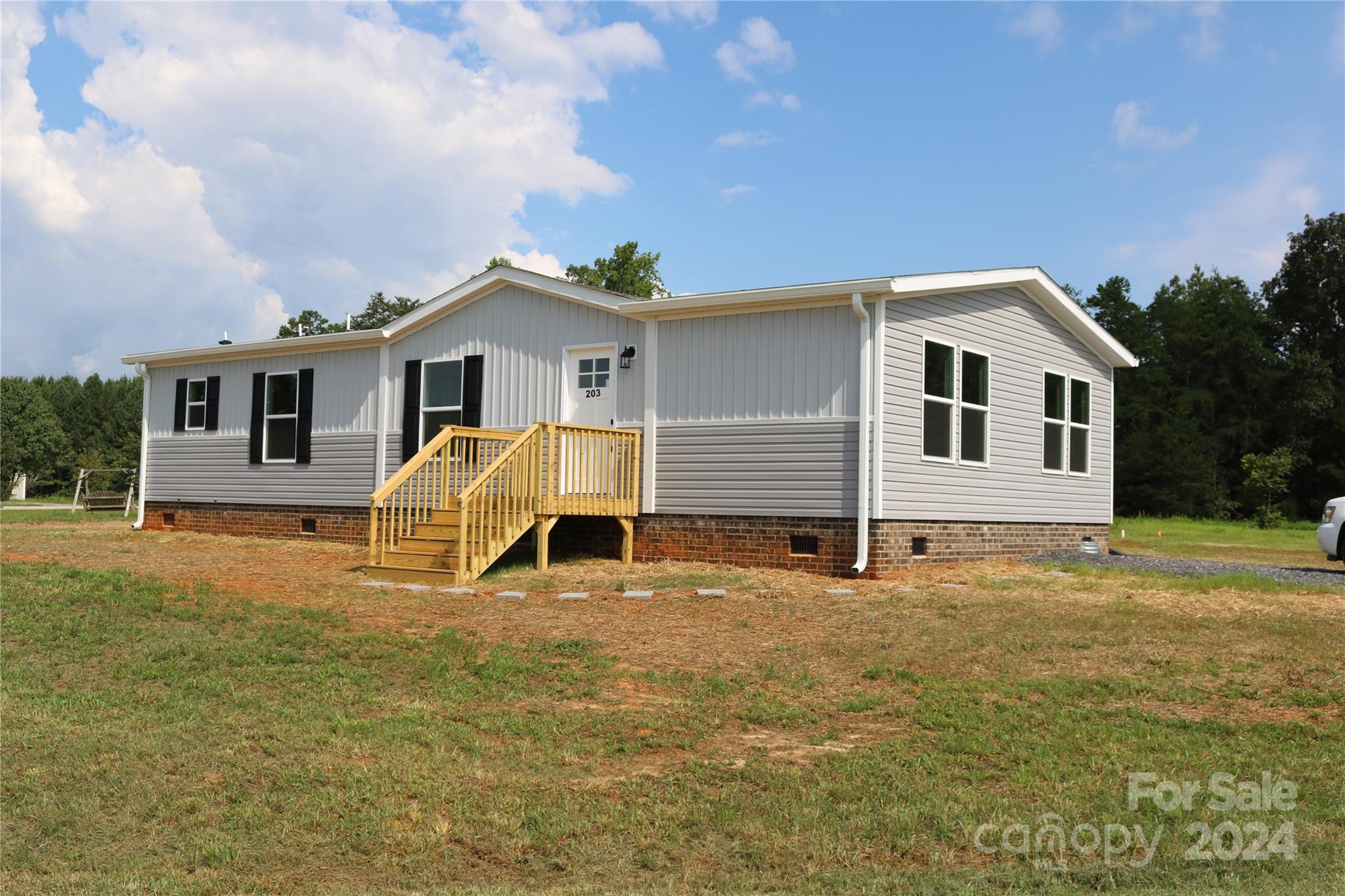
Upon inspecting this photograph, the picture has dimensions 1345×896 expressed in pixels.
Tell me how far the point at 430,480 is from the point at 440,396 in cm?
301

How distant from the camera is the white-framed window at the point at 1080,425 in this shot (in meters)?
16.7

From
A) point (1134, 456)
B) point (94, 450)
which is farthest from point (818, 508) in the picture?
point (94, 450)

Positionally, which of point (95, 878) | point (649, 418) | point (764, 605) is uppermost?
point (649, 418)

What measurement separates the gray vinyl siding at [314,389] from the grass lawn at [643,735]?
278 inches

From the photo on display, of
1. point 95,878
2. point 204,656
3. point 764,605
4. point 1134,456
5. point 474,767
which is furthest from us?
point 1134,456

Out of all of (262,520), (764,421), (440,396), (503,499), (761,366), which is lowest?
(262,520)

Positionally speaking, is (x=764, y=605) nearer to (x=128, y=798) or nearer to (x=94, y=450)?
(x=128, y=798)

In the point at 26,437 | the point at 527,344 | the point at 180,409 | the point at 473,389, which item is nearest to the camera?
the point at 527,344

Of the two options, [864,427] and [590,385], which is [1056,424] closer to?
[864,427]

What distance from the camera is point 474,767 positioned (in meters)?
5.88

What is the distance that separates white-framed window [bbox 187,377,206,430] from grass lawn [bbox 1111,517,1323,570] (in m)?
16.1

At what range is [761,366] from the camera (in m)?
13.2

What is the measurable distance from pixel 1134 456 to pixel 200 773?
37.6m

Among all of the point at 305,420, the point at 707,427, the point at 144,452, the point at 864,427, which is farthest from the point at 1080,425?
the point at 144,452
